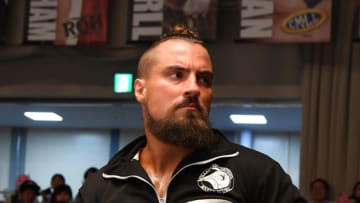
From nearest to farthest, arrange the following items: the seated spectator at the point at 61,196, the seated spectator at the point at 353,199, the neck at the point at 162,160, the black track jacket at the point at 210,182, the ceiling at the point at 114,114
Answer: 1. the black track jacket at the point at 210,182
2. the neck at the point at 162,160
3. the seated spectator at the point at 353,199
4. the seated spectator at the point at 61,196
5. the ceiling at the point at 114,114

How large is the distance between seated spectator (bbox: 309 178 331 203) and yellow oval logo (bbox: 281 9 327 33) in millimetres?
1363

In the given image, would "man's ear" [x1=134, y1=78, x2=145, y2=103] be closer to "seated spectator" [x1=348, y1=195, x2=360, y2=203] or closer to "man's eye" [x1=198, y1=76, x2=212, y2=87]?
"man's eye" [x1=198, y1=76, x2=212, y2=87]

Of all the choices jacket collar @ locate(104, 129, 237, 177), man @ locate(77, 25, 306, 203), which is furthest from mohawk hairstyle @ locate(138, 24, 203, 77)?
jacket collar @ locate(104, 129, 237, 177)

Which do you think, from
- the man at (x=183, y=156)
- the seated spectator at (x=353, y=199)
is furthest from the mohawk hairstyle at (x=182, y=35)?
the seated spectator at (x=353, y=199)

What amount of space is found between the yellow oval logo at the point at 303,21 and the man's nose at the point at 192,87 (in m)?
4.88

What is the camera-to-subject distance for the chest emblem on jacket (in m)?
1.64

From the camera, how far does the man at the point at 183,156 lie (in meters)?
1.65

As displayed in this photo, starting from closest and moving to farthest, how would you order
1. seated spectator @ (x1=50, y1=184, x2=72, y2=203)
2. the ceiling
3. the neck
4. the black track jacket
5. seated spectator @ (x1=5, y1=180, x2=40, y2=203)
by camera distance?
the black track jacket
the neck
seated spectator @ (x1=50, y1=184, x2=72, y2=203)
seated spectator @ (x1=5, y1=180, x2=40, y2=203)
the ceiling

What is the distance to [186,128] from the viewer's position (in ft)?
5.50

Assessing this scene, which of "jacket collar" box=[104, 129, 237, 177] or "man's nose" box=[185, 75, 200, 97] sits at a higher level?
"man's nose" box=[185, 75, 200, 97]

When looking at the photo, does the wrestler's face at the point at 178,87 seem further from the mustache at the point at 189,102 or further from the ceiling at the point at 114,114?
the ceiling at the point at 114,114

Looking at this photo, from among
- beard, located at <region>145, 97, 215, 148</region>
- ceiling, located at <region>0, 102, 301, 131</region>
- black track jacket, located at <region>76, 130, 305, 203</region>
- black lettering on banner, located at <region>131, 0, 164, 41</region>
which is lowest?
ceiling, located at <region>0, 102, 301, 131</region>

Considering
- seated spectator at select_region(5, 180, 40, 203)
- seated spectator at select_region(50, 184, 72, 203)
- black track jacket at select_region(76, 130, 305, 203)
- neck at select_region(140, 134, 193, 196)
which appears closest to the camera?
black track jacket at select_region(76, 130, 305, 203)

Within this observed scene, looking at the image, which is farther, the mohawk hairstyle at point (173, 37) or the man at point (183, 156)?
the mohawk hairstyle at point (173, 37)
